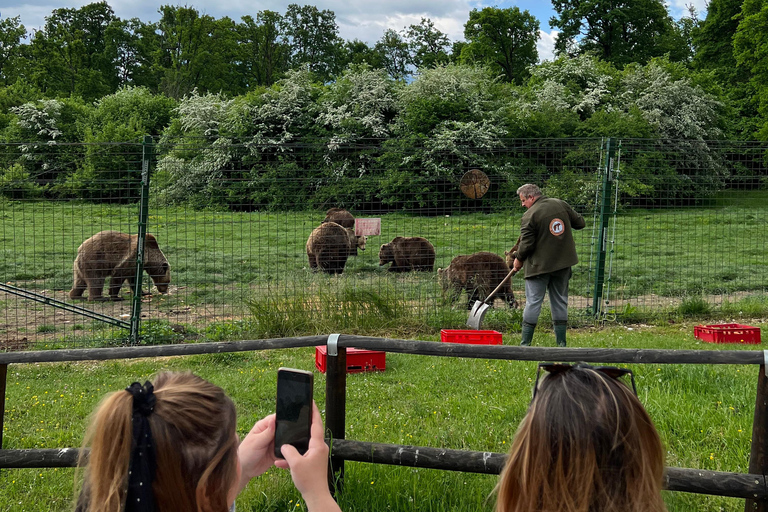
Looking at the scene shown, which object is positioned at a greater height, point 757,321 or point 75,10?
point 75,10

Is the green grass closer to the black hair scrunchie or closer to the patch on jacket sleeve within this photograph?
the patch on jacket sleeve

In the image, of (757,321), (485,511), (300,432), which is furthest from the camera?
(757,321)

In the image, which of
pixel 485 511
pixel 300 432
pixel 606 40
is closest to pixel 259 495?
pixel 485 511

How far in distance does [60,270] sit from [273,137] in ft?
40.6

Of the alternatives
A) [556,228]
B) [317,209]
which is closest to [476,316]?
[556,228]

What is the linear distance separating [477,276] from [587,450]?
9.68 m

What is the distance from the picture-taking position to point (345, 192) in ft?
36.3

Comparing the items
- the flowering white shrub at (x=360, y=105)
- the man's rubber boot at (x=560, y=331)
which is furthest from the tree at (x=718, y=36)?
the man's rubber boot at (x=560, y=331)

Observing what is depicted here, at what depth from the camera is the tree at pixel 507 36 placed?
56031 millimetres

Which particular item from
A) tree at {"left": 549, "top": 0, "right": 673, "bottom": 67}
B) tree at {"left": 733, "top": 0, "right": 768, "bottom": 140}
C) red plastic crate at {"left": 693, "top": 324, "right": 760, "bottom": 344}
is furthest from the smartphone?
tree at {"left": 549, "top": 0, "right": 673, "bottom": 67}

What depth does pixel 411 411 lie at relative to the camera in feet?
19.4

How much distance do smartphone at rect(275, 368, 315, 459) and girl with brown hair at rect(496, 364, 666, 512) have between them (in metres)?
0.63

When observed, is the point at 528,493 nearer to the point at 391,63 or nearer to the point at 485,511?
the point at 485,511

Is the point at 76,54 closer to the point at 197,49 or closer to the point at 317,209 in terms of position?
the point at 197,49
